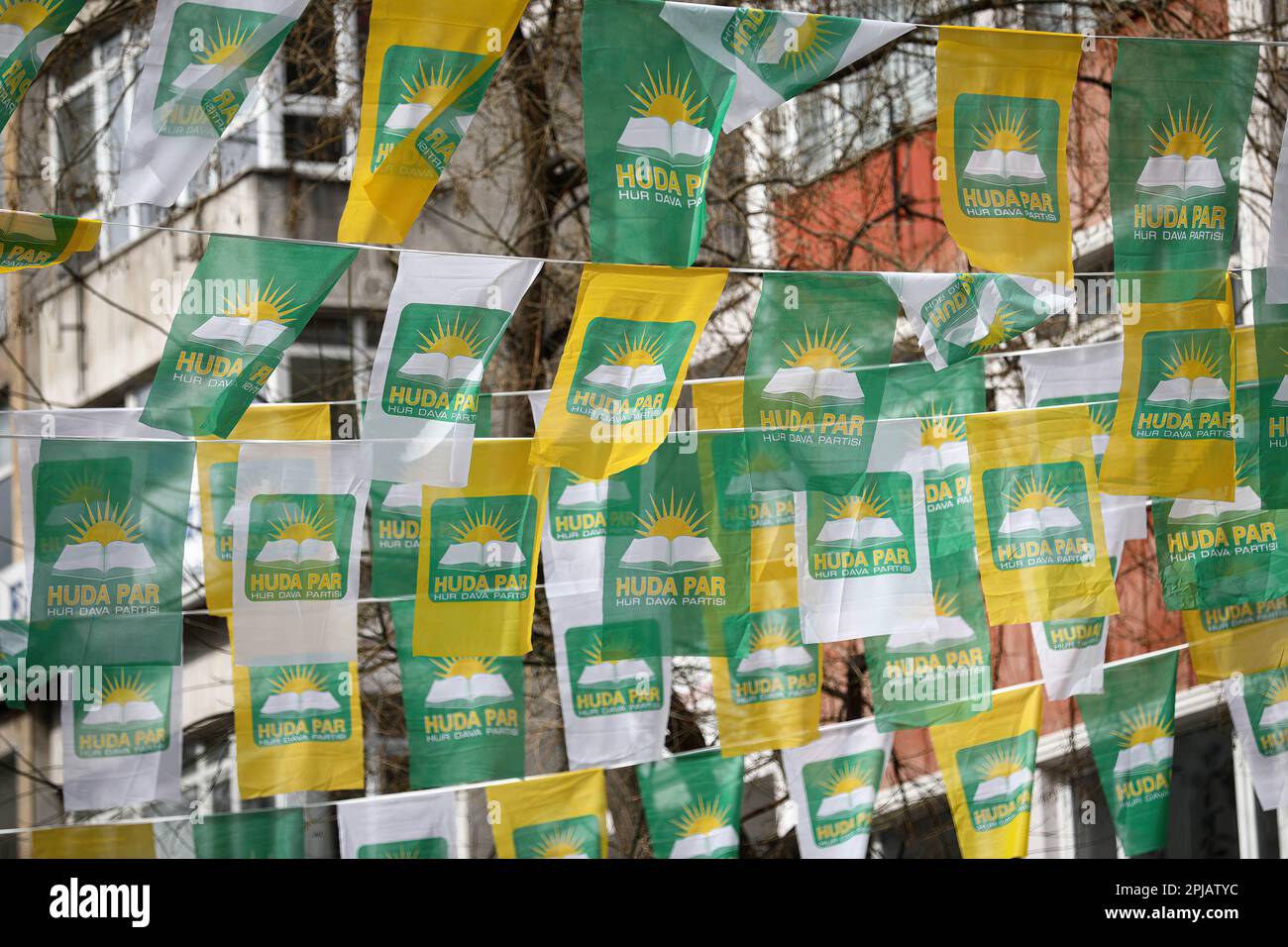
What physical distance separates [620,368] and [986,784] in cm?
288

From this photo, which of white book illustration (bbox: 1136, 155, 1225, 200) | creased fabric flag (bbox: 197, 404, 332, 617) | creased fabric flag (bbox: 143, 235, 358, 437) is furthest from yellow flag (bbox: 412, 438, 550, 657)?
white book illustration (bbox: 1136, 155, 1225, 200)

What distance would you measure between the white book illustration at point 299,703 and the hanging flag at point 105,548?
60 centimetres

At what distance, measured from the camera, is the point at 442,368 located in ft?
22.7

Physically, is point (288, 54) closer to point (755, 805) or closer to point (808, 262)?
point (808, 262)

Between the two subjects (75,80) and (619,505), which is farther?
(75,80)

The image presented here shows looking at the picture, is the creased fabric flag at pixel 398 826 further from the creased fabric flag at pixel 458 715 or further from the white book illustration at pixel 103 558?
the white book illustration at pixel 103 558

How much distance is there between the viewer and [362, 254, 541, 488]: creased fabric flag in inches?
271

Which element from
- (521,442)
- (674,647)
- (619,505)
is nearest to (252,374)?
(521,442)

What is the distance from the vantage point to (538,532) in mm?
7582

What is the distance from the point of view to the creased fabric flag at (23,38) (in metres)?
5.96

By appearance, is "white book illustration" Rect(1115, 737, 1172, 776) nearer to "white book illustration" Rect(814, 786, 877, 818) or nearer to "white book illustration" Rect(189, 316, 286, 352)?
"white book illustration" Rect(814, 786, 877, 818)

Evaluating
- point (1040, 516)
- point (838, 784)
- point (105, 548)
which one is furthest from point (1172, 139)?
point (105, 548)

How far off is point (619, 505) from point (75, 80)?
5.89 metres

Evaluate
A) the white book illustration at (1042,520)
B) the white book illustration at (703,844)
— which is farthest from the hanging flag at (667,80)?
the white book illustration at (703,844)
